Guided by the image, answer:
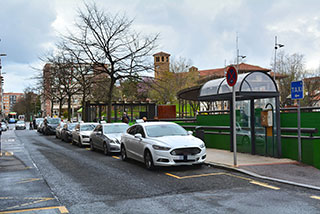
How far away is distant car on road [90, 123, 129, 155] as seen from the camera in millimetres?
14922

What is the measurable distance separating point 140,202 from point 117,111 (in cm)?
2773

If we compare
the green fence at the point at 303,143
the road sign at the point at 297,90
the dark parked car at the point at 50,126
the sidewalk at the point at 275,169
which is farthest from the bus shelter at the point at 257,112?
the dark parked car at the point at 50,126

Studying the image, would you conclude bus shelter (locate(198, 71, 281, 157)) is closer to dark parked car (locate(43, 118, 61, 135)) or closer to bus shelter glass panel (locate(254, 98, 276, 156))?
bus shelter glass panel (locate(254, 98, 276, 156))

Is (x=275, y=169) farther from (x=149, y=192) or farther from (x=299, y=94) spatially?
(x=149, y=192)

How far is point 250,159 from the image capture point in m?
11.7

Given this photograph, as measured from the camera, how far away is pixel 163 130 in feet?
38.1

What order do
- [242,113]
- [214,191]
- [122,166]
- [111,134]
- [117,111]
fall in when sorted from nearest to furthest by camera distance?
[214,191]
[122,166]
[242,113]
[111,134]
[117,111]

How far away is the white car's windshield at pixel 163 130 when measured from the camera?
1137 cm

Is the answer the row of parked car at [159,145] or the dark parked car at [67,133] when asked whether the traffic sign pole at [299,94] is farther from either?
the dark parked car at [67,133]

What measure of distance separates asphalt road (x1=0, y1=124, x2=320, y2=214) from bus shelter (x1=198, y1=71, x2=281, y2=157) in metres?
2.60

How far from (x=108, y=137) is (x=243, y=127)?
576 cm

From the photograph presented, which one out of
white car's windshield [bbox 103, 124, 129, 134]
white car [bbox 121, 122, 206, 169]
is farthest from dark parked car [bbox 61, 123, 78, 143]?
white car [bbox 121, 122, 206, 169]

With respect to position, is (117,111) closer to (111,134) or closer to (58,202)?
(111,134)

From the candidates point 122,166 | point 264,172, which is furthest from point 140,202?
point 122,166
